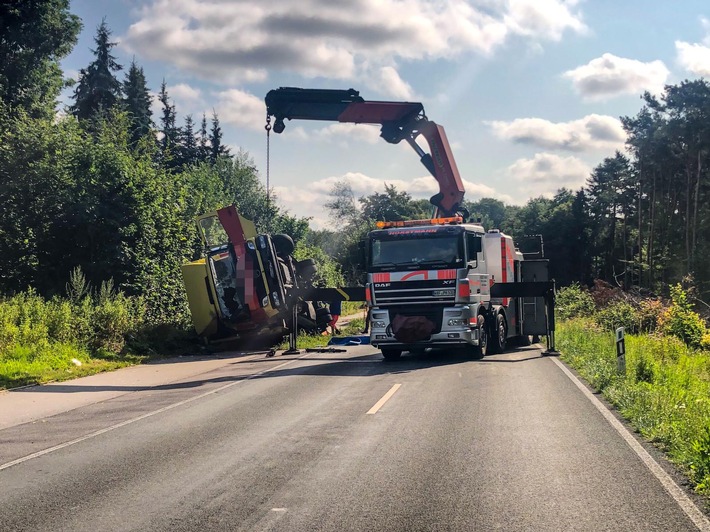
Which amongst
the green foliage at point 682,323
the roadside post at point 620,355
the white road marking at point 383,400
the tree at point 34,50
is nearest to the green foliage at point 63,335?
the white road marking at point 383,400

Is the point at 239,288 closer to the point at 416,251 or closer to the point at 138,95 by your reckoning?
the point at 416,251

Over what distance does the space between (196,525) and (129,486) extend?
1.49 m

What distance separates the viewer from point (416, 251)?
17.0m

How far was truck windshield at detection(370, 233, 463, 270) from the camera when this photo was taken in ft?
55.1

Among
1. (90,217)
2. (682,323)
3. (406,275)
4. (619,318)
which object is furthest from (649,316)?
(90,217)

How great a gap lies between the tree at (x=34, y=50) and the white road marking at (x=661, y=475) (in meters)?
33.0

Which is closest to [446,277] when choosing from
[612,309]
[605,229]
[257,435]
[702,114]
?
[257,435]

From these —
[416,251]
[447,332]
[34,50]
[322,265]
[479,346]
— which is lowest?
[479,346]

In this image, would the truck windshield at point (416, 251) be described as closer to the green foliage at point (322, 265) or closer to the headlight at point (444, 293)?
the headlight at point (444, 293)

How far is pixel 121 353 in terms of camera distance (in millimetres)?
18719

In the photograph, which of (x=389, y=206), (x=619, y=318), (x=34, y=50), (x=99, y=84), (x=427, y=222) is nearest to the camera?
(x=427, y=222)

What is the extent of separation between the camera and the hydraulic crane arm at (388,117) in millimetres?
19594

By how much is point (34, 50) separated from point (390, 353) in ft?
94.9

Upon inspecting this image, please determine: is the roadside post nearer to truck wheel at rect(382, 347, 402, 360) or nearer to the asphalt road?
the asphalt road
